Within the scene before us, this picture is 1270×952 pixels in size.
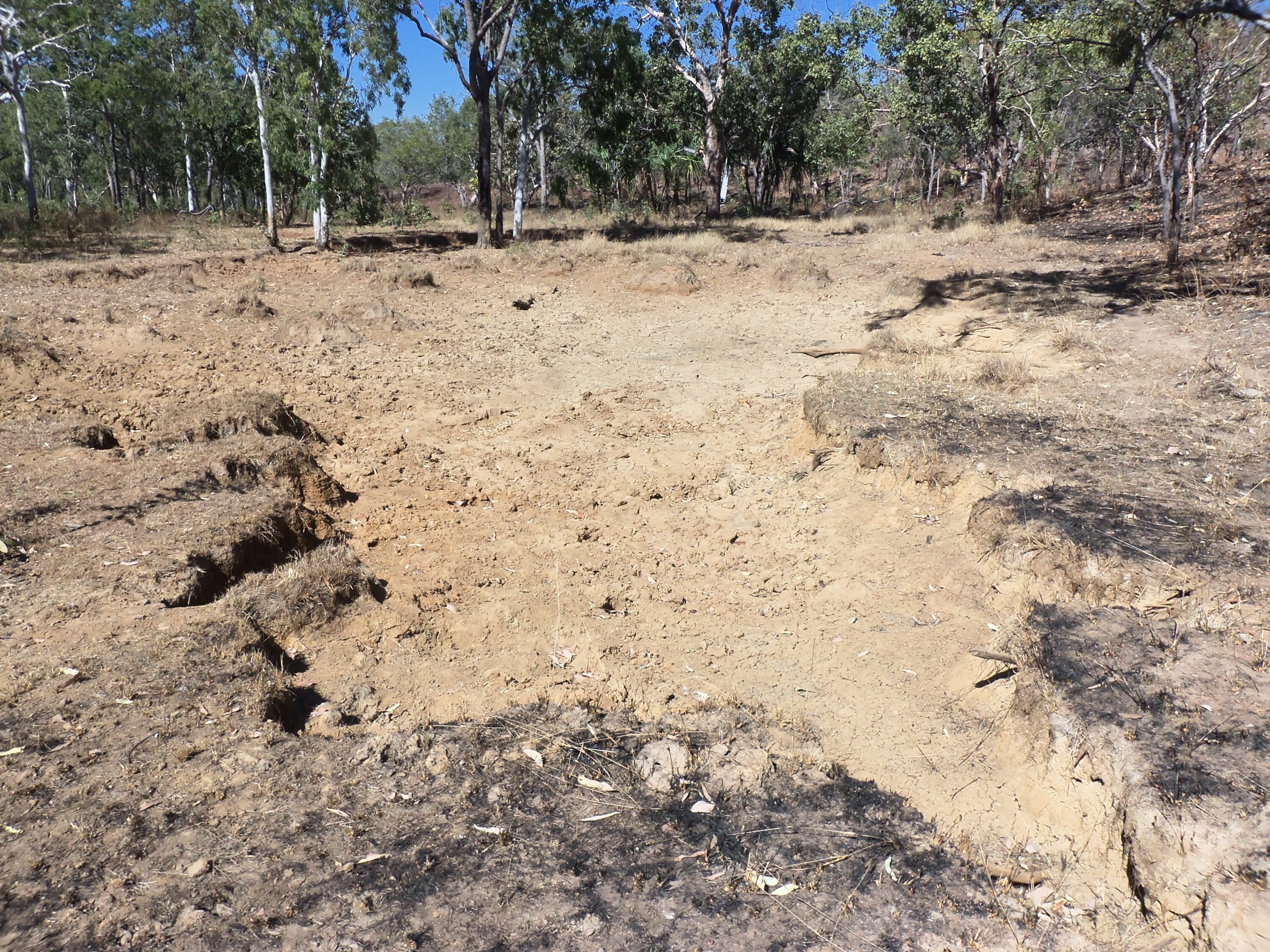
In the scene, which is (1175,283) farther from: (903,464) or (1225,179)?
(1225,179)

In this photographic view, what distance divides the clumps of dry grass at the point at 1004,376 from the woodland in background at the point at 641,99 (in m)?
2.73

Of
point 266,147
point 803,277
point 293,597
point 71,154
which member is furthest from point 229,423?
point 71,154


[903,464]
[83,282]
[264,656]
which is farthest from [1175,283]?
[83,282]

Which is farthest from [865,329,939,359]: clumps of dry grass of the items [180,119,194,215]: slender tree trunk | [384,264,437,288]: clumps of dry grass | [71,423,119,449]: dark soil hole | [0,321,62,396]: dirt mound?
[180,119,194,215]: slender tree trunk

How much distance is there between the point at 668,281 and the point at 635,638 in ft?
28.5

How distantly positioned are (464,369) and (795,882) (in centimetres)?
736

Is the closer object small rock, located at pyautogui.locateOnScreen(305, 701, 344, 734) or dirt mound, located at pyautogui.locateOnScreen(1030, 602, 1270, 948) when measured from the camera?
dirt mound, located at pyautogui.locateOnScreen(1030, 602, 1270, 948)

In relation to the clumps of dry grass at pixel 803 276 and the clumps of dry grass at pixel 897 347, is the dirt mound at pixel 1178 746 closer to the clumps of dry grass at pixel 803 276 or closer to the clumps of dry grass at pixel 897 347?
the clumps of dry grass at pixel 897 347

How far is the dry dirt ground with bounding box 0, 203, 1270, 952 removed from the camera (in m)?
2.50

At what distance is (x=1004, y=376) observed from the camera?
7438 millimetres

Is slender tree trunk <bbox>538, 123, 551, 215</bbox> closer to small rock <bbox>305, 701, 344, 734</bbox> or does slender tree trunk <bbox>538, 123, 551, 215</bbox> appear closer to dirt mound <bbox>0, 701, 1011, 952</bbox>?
small rock <bbox>305, 701, 344, 734</bbox>

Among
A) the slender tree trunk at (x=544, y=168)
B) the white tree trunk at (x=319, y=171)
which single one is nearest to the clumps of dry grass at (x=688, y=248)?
the white tree trunk at (x=319, y=171)

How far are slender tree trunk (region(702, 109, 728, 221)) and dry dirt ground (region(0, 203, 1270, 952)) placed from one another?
14.1 m

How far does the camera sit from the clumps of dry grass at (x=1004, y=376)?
730 centimetres
